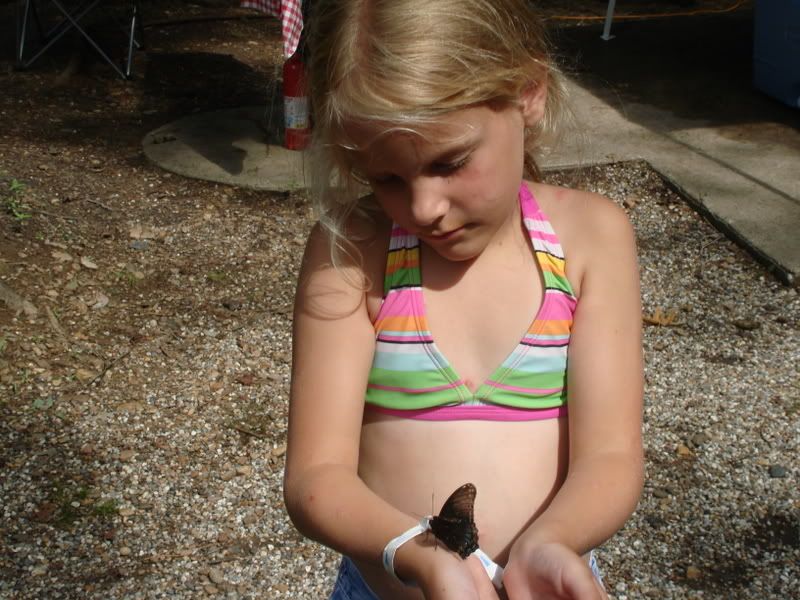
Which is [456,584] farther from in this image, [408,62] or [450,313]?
[408,62]

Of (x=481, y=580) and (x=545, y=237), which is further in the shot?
(x=545, y=237)

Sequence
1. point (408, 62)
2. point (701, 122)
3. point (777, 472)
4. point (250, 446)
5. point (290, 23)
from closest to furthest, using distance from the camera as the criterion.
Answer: point (408, 62) < point (777, 472) < point (250, 446) < point (290, 23) < point (701, 122)

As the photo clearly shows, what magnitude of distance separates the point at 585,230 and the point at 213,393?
6.83 feet

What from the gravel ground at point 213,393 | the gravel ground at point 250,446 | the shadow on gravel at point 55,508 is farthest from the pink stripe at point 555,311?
the shadow on gravel at point 55,508

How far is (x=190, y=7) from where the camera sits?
8.44 meters

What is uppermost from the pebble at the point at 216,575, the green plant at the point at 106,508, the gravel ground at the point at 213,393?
the gravel ground at the point at 213,393

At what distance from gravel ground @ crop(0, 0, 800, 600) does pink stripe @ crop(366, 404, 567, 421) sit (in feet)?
3.14

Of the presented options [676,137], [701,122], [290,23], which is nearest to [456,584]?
[290,23]

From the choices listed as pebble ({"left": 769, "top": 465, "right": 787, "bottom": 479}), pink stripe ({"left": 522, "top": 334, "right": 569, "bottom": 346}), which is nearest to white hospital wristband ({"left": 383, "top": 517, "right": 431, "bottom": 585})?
pink stripe ({"left": 522, "top": 334, "right": 569, "bottom": 346})

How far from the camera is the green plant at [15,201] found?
14.1ft

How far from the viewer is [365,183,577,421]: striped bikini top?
1.51m

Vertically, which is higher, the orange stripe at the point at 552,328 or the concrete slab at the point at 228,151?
the orange stripe at the point at 552,328

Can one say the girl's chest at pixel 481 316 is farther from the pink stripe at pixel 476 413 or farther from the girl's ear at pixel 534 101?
the girl's ear at pixel 534 101

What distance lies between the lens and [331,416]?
147 cm
